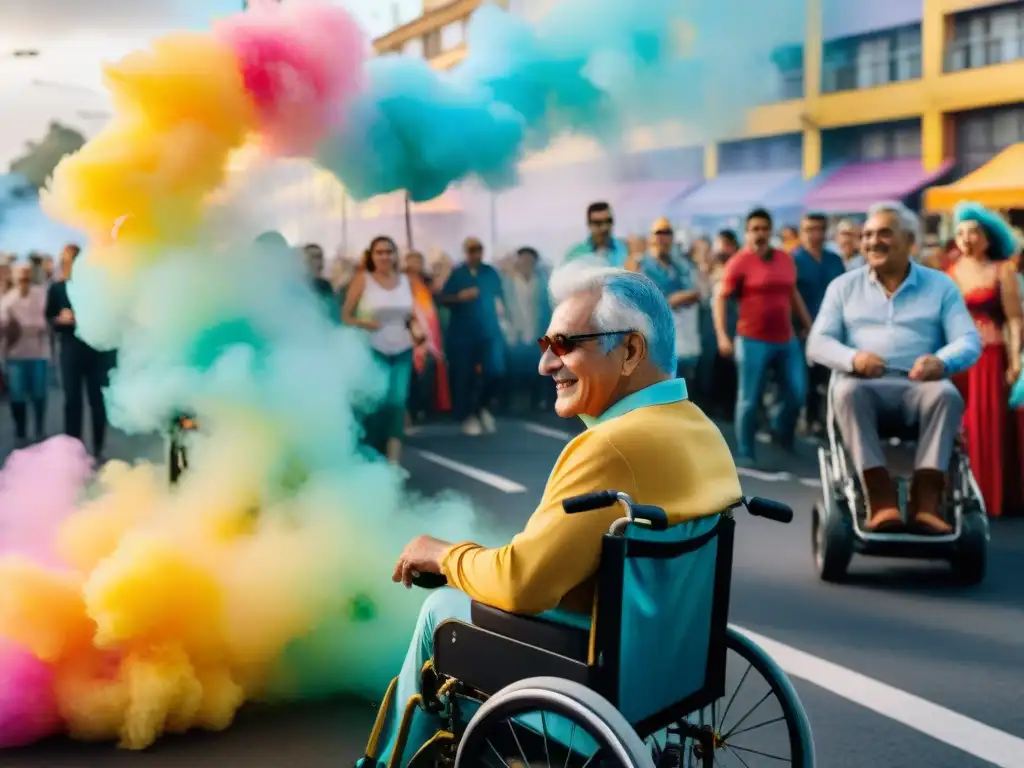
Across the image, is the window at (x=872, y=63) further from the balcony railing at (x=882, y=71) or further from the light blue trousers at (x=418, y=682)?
the light blue trousers at (x=418, y=682)

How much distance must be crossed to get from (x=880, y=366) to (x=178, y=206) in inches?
124

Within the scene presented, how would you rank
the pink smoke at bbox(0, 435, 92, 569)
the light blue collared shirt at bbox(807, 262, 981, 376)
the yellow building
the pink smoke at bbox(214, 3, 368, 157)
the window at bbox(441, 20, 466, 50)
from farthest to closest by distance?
the yellow building, the window at bbox(441, 20, 466, 50), the light blue collared shirt at bbox(807, 262, 981, 376), the pink smoke at bbox(214, 3, 368, 157), the pink smoke at bbox(0, 435, 92, 569)

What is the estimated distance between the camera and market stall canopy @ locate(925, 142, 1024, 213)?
22438 mm

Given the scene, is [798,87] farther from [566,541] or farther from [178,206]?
[566,541]

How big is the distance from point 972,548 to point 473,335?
7.50 meters

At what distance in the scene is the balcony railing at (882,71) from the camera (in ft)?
98.2

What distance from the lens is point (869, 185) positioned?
1144 inches

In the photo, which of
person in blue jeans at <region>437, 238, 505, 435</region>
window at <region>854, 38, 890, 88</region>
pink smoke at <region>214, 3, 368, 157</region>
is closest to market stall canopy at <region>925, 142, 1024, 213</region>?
window at <region>854, 38, 890, 88</region>

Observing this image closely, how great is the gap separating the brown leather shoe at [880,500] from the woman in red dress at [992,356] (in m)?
2.22

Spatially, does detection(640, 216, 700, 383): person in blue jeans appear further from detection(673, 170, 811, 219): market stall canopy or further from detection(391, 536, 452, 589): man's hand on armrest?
detection(673, 170, 811, 219): market stall canopy

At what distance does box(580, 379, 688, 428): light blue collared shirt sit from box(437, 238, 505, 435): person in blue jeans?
9621 millimetres

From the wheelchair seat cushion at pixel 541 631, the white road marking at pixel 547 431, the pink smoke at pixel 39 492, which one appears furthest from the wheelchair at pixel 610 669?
the white road marking at pixel 547 431

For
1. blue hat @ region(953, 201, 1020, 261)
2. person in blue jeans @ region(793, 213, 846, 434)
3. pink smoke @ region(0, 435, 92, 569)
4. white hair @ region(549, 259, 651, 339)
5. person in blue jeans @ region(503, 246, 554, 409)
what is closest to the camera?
white hair @ region(549, 259, 651, 339)

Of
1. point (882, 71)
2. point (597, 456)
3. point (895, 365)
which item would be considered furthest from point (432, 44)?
point (882, 71)
